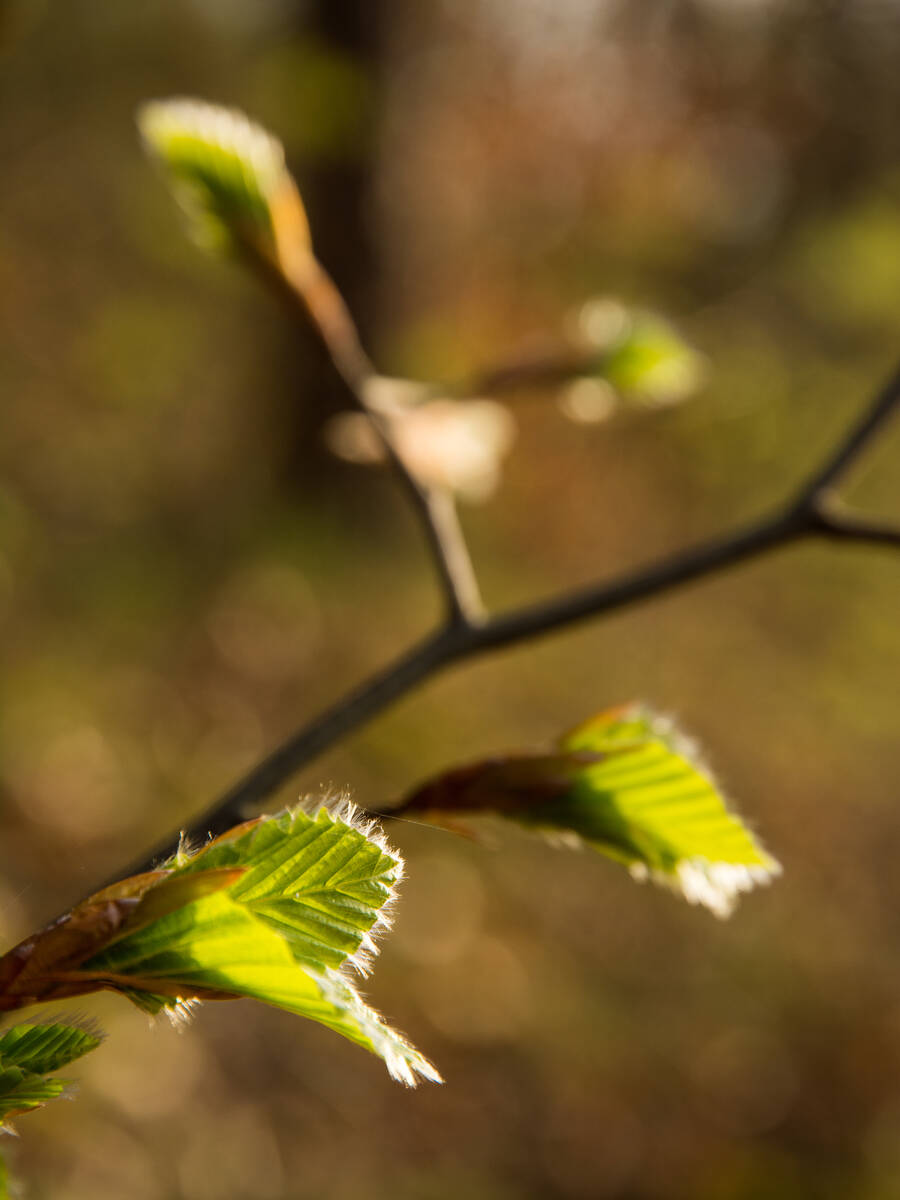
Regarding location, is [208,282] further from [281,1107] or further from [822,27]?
[281,1107]

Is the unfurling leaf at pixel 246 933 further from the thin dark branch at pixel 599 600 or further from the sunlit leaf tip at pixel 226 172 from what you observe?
the sunlit leaf tip at pixel 226 172

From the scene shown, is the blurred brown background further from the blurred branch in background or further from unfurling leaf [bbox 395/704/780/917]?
unfurling leaf [bbox 395/704/780/917]

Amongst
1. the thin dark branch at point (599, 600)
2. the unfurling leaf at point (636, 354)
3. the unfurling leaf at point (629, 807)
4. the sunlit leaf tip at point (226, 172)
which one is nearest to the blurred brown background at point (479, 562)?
the sunlit leaf tip at point (226, 172)

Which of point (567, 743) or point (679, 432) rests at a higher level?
point (567, 743)

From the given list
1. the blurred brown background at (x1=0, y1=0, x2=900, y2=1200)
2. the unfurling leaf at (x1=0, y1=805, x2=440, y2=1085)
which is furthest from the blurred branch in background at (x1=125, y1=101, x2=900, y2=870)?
the blurred brown background at (x1=0, y1=0, x2=900, y2=1200)

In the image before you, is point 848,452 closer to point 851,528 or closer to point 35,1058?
point 851,528

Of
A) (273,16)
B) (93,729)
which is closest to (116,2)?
(273,16)
